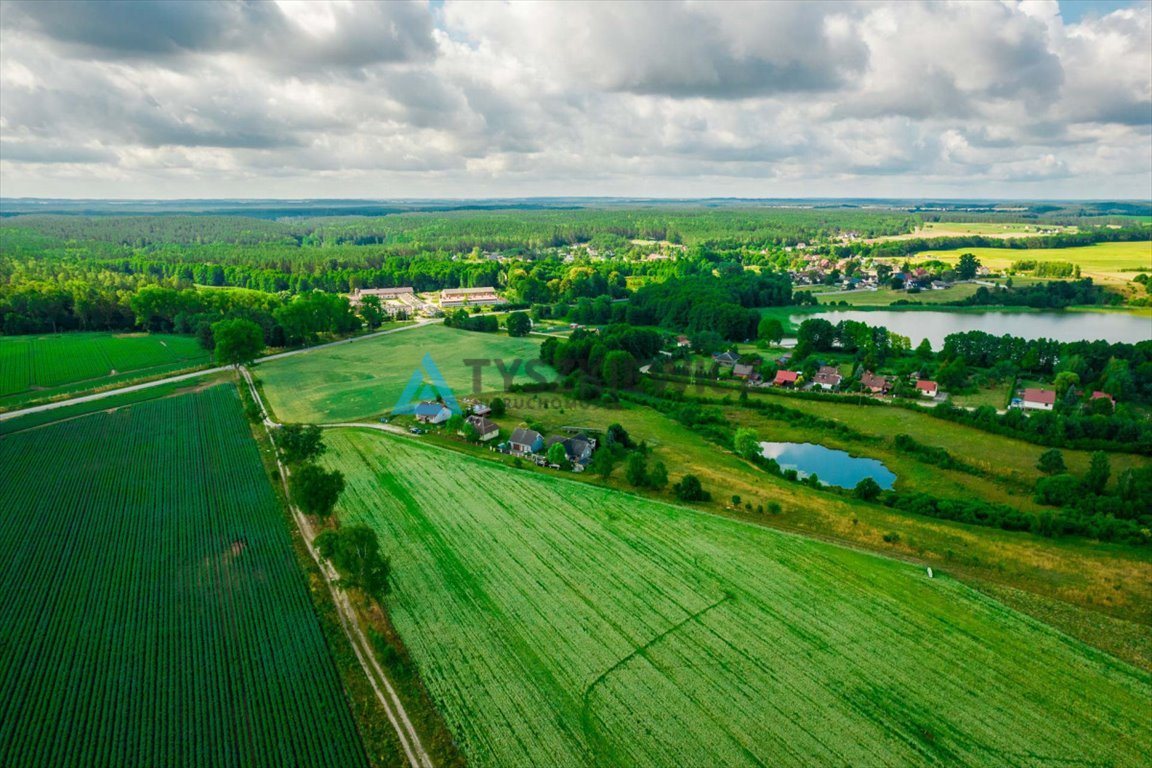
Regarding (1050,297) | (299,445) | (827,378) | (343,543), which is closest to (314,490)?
(343,543)

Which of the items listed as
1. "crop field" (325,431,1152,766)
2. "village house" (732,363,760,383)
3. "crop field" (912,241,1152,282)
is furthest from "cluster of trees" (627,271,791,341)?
"crop field" (912,241,1152,282)

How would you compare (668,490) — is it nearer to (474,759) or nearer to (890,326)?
(474,759)

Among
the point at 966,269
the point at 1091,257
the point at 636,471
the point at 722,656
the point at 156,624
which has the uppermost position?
the point at 1091,257

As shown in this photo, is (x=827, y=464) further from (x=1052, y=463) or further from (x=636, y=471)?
(x=636, y=471)

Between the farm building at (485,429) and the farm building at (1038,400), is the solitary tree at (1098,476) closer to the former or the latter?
the farm building at (1038,400)

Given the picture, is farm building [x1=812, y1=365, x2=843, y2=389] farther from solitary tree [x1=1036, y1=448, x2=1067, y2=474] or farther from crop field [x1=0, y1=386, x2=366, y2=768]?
crop field [x1=0, y1=386, x2=366, y2=768]

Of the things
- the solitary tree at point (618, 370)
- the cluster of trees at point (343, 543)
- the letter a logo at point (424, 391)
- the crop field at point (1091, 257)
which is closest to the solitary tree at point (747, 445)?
the solitary tree at point (618, 370)
